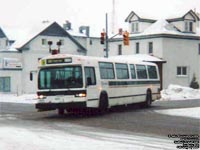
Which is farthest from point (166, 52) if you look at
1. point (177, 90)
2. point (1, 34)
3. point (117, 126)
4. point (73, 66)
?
point (117, 126)

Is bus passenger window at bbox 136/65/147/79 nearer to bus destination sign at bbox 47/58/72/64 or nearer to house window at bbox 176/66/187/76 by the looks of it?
bus destination sign at bbox 47/58/72/64

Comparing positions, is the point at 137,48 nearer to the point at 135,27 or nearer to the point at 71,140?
the point at 135,27

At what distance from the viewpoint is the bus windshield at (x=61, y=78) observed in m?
21.8

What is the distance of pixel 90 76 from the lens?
22516 mm

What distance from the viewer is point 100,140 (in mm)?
13906

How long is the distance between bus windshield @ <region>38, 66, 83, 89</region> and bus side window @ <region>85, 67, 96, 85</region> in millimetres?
362

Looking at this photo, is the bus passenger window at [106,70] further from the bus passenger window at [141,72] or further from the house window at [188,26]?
the house window at [188,26]

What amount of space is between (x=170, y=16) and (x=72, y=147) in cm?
4747

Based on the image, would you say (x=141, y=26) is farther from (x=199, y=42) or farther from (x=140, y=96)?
(x=140, y=96)

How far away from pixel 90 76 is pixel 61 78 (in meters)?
1.35

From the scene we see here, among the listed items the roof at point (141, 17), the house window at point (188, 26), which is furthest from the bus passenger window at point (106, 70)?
the house window at point (188, 26)

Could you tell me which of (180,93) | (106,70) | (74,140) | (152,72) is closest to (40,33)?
(180,93)

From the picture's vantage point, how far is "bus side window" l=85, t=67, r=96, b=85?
2203cm

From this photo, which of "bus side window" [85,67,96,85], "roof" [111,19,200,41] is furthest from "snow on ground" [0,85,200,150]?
"roof" [111,19,200,41]
